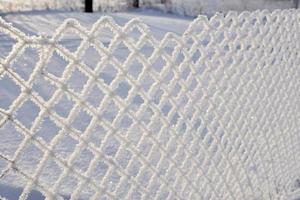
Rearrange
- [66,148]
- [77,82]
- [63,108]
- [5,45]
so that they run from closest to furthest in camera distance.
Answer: [66,148], [63,108], [77,82], [5,45]

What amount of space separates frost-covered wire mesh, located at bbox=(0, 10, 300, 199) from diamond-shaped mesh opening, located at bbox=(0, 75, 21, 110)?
1.41 m

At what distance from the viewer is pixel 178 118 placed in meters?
2.81

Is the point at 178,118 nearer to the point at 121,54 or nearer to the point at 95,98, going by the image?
the point at 95,98

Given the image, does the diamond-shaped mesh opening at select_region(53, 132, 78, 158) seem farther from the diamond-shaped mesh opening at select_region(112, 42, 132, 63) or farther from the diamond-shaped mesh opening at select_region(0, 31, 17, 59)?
the diamond-shaped mesh opening at select_region(0, 31, 17, 59)

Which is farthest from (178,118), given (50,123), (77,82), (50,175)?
(77,82)

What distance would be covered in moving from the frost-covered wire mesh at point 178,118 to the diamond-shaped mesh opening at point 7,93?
1.41 m

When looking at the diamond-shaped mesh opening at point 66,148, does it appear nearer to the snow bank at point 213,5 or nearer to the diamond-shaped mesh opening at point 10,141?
the diamond-shaped mesh opening at point 10,141

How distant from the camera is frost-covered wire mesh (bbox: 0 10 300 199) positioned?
1643 mm

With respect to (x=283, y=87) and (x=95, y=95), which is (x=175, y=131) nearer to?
(x=283, y=87)

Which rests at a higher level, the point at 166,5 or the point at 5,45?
the point at 166,5

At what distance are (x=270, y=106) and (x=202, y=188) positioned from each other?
1256mm

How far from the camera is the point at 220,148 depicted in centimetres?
289

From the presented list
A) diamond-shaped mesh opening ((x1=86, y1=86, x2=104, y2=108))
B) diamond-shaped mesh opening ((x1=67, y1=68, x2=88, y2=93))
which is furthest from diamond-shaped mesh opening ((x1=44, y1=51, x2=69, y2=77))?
diamond-shaped mesh opening ((x1=86, y1=86, x2=104, y2=108))

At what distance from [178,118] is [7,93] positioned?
4.74 meters
